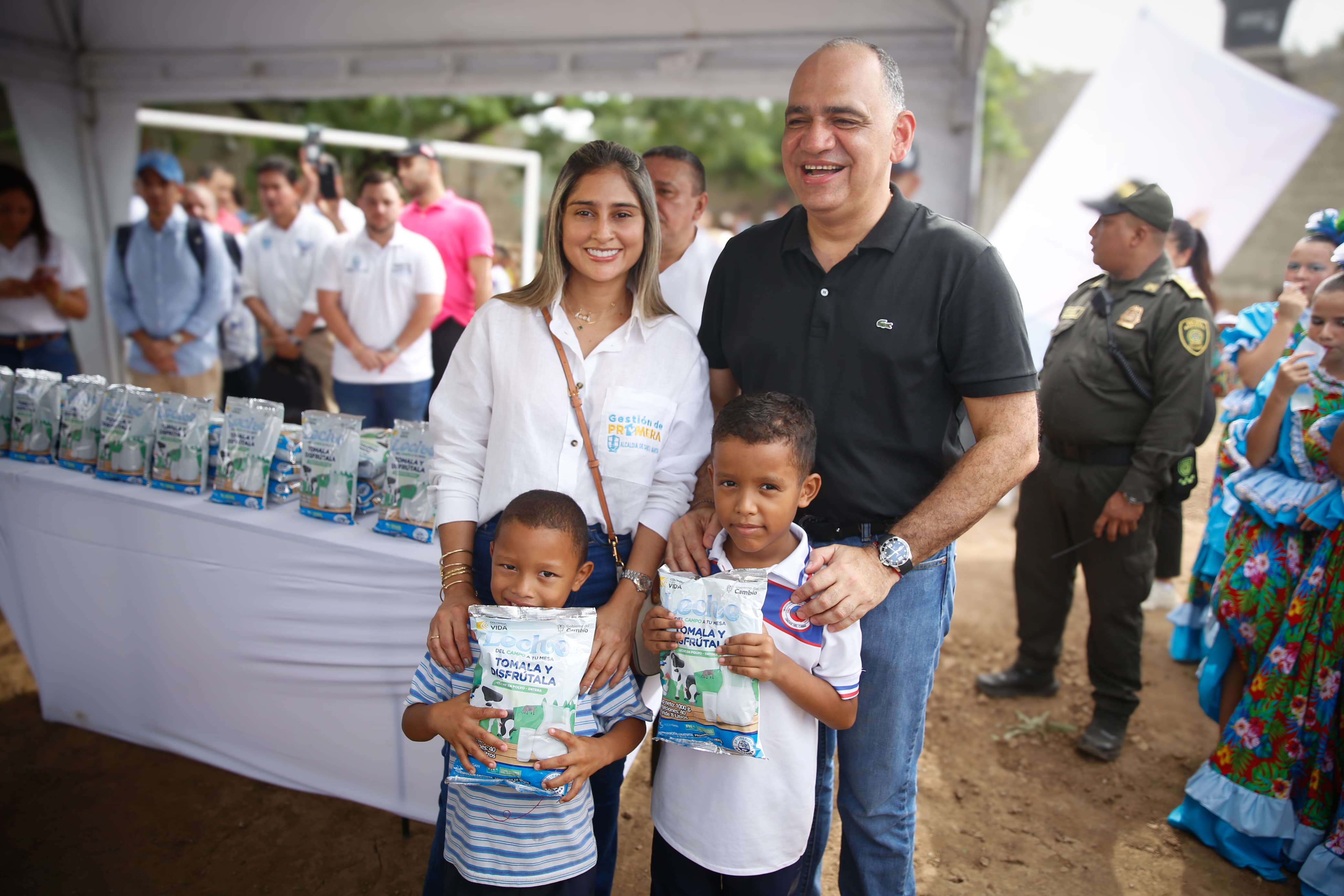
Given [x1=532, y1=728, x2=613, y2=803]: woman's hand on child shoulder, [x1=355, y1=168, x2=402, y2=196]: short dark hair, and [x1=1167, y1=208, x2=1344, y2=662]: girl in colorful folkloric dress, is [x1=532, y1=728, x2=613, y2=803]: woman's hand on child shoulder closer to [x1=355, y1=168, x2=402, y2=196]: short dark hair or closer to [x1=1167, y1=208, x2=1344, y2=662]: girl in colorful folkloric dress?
[x1=1167, y1=208, x2=1344, y2=662]: girl in colorful folkloric dress

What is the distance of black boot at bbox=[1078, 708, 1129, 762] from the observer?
3.33 meters

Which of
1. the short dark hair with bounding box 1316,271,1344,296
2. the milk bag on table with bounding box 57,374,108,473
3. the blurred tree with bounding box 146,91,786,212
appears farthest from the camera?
the blurred tree with bounding box 146,91,786,212

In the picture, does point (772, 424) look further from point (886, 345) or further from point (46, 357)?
point (46, 357)

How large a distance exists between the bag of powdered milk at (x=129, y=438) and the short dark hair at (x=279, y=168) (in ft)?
10.5

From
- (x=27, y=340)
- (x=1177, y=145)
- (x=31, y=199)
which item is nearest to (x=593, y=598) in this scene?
(x=27, y=340)

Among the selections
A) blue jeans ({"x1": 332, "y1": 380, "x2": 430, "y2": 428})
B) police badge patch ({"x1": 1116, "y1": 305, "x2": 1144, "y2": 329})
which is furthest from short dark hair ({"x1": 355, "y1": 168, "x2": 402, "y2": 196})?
police badge patch ({"x1": 1116, "y1": 305, "x2": 1144, "y2": 329})

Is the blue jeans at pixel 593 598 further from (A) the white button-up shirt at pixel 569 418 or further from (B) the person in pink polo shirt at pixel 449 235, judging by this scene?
(B) the person in pink polo shirt at pixel 449 235

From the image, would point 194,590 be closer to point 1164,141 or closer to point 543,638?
point 543,638

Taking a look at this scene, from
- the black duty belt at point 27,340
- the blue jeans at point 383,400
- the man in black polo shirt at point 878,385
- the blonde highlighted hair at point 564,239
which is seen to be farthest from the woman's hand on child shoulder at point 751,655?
the black duty belt at point 27,340

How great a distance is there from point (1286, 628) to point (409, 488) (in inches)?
113

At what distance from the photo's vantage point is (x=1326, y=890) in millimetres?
2410

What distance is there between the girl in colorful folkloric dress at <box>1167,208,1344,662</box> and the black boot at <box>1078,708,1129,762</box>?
488 millimetres

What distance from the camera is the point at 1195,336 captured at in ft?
10.2

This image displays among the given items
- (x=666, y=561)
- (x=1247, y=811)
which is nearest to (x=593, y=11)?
(x=666, y=561)
